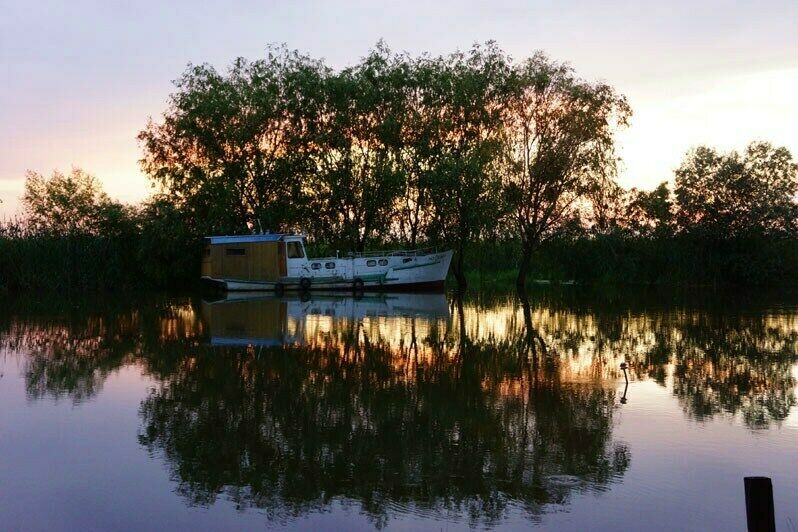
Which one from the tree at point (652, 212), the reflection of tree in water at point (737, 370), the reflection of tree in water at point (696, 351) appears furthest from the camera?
the tree at point (652, 212)

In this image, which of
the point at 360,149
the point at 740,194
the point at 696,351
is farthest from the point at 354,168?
the point at 696,351

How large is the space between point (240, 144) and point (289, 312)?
1871cm

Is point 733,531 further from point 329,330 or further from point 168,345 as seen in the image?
point 329,330

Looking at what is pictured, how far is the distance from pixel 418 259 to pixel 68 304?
645 inches

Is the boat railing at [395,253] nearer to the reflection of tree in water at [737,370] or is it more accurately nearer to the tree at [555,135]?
the tree at [555,135]

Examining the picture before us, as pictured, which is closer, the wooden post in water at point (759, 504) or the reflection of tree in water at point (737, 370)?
the wooden post in water at point (759, 504)

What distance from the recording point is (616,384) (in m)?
11.8

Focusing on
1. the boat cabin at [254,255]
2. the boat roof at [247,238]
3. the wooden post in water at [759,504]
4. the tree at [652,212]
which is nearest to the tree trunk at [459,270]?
the boat cabin at [254,255]

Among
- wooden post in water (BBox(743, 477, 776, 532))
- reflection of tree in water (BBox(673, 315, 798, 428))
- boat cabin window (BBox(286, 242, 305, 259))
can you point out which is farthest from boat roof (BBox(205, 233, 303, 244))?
wooden post in water (BBox(743, 477, 776, 532))

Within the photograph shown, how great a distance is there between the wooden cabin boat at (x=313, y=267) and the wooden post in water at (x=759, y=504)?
34674 mm

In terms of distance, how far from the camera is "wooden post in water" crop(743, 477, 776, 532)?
14.0 feet

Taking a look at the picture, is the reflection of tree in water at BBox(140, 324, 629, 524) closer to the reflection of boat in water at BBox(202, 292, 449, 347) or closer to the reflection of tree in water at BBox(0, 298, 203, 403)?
the reflection of tree in water at BBox(0, 298, 203, 403)

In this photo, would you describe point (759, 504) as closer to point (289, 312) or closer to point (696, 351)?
point (696, 351)

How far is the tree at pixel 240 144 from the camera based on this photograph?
41375mm
